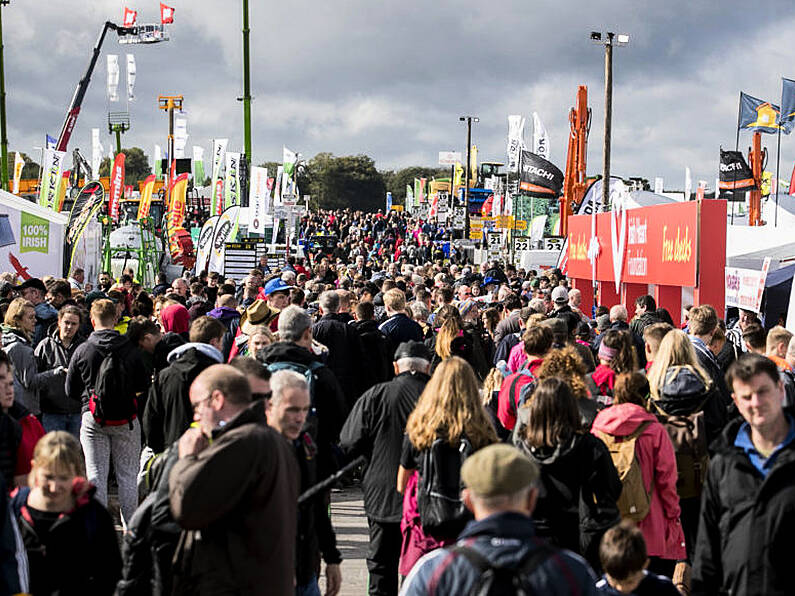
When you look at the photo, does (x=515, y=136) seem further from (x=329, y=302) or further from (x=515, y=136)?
(x=329, y=302)

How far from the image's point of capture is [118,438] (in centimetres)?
729

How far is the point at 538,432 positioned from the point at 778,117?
124 ft

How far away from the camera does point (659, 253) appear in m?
14.8

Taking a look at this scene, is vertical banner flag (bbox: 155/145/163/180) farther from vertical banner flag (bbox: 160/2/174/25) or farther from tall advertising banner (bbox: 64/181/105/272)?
tall advertising banner (bbox: 64/181/105/272)

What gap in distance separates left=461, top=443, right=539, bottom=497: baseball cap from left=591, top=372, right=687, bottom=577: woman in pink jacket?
2359mm

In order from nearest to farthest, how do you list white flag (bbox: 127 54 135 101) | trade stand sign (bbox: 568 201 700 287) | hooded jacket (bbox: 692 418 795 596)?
hooded jacket (bbox: 692 418 795 596), trade stand sign (bbox: 568 201 700 287), white flag (bbox: 127 54 135 101)

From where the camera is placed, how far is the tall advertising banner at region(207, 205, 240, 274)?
21.5 m

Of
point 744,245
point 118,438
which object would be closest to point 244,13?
point 744,245

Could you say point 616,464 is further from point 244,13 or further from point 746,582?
point 244,13

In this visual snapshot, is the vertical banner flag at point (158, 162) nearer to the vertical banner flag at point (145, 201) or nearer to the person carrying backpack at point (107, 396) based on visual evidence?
the vertical banner flag at point (145, 201)

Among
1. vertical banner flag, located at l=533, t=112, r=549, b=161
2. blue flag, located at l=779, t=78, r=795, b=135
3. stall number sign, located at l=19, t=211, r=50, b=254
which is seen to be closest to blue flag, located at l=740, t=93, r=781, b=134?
blue flag, located at l=779, t=78, r=795, b=135

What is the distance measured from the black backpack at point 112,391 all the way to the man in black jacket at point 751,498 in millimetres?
4542

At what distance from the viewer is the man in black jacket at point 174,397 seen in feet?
19.9

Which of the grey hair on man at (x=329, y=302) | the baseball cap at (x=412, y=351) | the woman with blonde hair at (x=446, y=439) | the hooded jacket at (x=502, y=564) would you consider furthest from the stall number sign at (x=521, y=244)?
the hooded jacket at (x=502, y=564)
